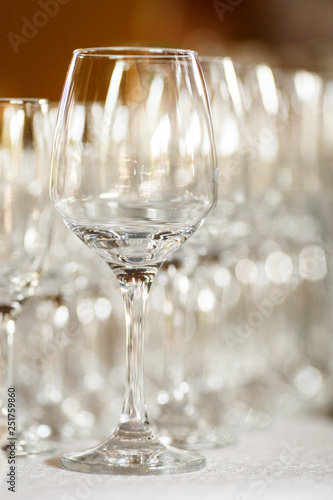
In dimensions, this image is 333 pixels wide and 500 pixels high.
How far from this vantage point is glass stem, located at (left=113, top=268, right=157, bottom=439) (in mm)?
544

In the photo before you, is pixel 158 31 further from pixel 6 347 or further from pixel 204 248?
pixel 6 347

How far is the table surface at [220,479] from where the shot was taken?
47cm

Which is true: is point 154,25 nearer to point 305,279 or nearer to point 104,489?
point 305,279

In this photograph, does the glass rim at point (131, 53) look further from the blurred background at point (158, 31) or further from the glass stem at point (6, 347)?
the blurred background at point (158, 31)

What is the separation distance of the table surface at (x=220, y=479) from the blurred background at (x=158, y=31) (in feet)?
5.62

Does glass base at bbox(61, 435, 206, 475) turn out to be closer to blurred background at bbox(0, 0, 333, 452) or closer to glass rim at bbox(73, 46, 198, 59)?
blurred background at bbox(0, 0, 333, 452)

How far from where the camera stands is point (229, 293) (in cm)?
104

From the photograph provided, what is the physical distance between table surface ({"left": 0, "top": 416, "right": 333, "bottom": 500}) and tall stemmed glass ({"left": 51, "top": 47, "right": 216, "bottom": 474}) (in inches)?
0.6

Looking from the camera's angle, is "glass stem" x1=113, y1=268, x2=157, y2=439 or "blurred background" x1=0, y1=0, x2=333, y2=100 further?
"blurred background" x1=0, y1=0, x2=333, y2=100

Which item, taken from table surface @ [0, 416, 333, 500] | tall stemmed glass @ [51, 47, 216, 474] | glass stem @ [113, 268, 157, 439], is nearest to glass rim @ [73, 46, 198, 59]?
tall stemmed glass @ [51, 47, 216, 474]

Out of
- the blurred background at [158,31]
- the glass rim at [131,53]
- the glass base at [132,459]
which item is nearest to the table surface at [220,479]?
the glass base at [132,459]

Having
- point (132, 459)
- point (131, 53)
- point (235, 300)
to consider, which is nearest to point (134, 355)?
point (132, 459)

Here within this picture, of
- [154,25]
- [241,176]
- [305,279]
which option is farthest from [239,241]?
[154,25]

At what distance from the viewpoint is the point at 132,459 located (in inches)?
20.7
